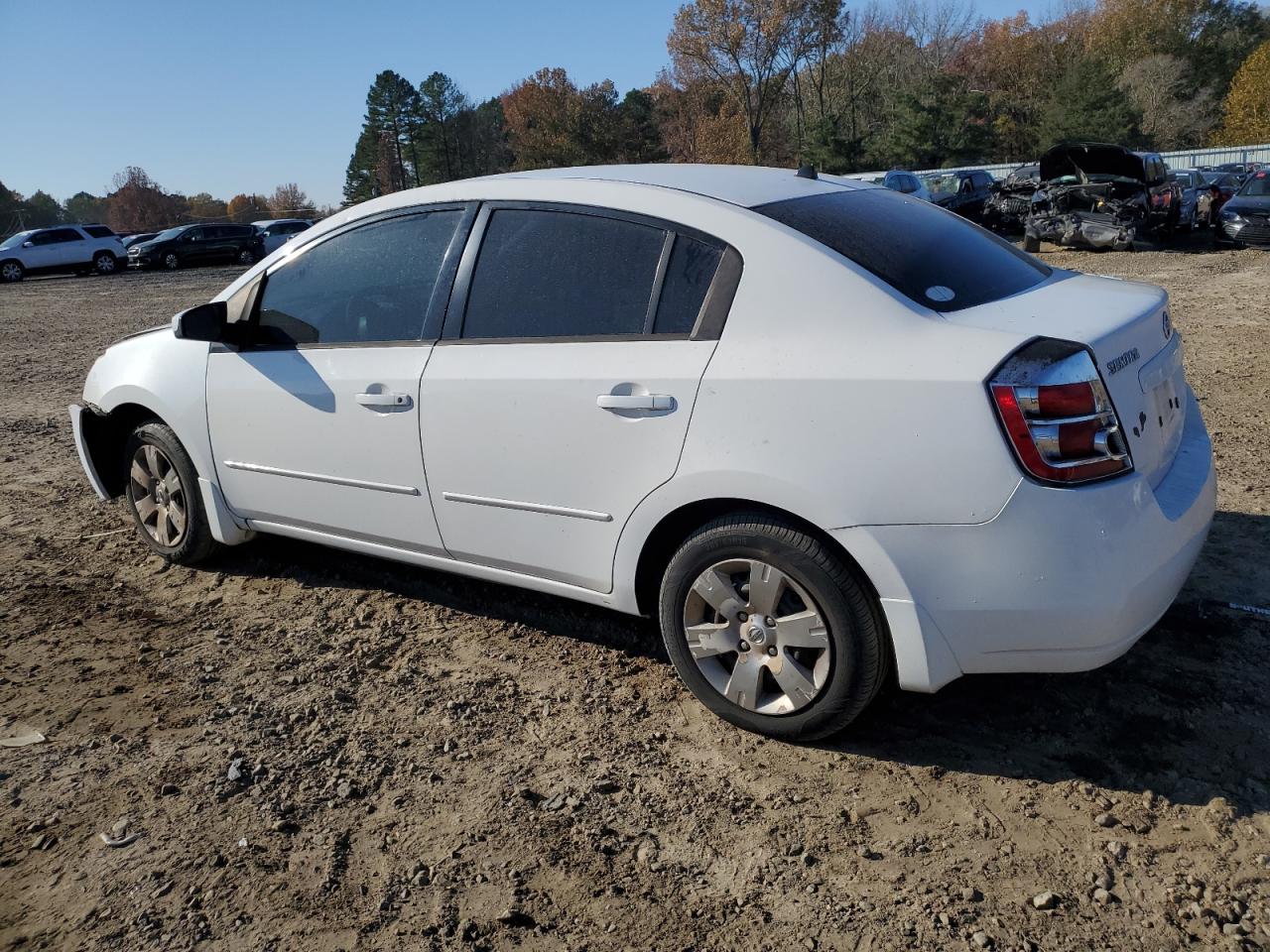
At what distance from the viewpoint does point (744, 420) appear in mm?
2877

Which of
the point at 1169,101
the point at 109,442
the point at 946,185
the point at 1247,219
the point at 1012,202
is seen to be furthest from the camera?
the point at 1169,101

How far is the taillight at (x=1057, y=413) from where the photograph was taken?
2.55m

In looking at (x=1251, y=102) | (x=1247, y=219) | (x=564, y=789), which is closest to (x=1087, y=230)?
(x=1247, y=219)

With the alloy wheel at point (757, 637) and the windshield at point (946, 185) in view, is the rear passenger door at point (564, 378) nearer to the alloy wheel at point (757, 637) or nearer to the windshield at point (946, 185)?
the alloy wheel at point (757, 637)

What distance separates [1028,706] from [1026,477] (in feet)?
3.45

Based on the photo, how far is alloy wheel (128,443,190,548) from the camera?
4.62 meters

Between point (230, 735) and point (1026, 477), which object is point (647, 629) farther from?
point (1026, 477)

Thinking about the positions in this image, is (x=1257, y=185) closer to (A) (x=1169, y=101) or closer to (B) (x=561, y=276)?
(B) (x=561, y=276)

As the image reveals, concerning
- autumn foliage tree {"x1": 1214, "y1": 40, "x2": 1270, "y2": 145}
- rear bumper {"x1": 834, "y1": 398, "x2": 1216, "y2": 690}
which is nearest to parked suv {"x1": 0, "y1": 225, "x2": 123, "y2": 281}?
rear bumper {"x1": 834, "y1": 398, "x2": 1216, "y2": 690}

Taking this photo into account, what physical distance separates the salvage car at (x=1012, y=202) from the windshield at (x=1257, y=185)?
3722 mm

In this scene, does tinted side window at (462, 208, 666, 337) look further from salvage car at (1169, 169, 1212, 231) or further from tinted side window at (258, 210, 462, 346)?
salvage car at (1169, 169, 1212, 231)

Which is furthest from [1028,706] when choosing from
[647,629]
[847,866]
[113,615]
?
[113,615]

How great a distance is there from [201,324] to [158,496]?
1075 mm

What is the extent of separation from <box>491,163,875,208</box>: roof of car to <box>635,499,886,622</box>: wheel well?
949 mm
